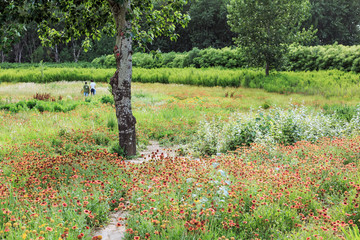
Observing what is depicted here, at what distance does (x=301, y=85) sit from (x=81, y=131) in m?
14.2

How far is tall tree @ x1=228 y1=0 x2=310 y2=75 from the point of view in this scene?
20281mm

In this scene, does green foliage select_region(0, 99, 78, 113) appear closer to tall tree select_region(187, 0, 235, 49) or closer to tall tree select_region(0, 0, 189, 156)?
tall tree select_region(0, 0, 189, 156)

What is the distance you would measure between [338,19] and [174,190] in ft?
175

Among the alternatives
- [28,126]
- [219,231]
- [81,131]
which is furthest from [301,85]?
[219,231]

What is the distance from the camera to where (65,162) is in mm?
6176

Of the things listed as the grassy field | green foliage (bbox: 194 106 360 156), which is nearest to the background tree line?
green foliage (bbox: 194 106 360 156)

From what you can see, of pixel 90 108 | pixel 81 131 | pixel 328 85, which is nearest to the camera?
pixel 81 131

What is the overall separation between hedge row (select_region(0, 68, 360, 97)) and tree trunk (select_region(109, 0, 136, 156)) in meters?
13.2

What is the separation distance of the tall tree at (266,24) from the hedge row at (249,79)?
1.71 metres

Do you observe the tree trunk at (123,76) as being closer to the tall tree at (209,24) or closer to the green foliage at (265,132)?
the green foliage at (265,132)

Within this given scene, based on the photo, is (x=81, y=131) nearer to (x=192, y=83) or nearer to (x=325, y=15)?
(x=192, y=83)

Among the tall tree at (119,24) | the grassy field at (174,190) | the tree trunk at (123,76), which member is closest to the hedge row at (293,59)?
the tall tree at (119,24)

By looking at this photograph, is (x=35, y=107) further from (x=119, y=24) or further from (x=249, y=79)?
(x=249, y=79)

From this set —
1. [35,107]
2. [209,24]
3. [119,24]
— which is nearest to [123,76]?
[119,24]
